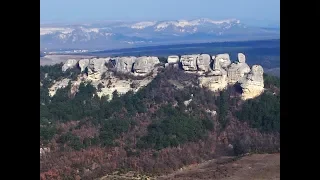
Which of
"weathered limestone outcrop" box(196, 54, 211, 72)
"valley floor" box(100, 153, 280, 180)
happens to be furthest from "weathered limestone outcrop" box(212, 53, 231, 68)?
"valley floor" box(100, 153, 280, 180)

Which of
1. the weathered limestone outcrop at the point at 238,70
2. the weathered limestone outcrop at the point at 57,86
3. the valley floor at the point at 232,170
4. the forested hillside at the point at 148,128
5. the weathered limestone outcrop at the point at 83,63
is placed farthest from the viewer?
the weathered limestone outcrop at the point at 83,63

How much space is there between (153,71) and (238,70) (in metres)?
1.25

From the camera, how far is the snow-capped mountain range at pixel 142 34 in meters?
7.91

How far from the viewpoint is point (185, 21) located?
30.5 feet

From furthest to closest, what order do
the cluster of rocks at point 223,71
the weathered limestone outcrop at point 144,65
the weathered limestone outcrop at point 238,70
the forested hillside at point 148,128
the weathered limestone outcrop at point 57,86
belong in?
1. the weathered limestone outcrop at point 144,65
2. the weathered limestone outcrop at point 238,70
3. the cluster of rocks at point 223,71
4. the weathered limestone outcrop at point 57,86
5. the forested hillside at point 148,128

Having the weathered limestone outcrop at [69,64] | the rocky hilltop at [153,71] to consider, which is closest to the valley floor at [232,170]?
the rocky hilltop at [153,71]

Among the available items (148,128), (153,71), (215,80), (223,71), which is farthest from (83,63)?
(223,71)

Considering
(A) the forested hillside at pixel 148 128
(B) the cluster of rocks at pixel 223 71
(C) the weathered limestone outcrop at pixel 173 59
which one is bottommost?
(A) the forested hillside at pixel 148 128

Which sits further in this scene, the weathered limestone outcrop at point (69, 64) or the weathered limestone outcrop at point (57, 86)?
the weathered limestone outcrop at point (69, 64)

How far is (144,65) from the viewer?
25.8ft

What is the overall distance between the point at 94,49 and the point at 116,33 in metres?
0.49

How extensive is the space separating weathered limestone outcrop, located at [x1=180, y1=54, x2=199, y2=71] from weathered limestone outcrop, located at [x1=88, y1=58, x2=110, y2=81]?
1.19 m

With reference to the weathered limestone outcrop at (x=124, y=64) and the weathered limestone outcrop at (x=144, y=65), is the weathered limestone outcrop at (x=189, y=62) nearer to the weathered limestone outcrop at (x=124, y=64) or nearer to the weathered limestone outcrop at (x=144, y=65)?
the weathered limestone outcrop at (x=144, y=65)
